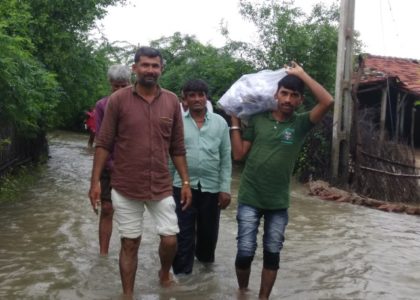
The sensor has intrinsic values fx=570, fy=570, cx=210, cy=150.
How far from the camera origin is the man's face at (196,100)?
4.95 meters

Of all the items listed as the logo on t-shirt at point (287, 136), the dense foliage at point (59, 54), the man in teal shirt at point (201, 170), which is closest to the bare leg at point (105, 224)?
the man in teal shirt at point (201, 170)

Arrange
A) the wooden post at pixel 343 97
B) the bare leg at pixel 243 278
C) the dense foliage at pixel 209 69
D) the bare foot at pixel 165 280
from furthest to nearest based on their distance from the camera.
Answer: the dense foliage at pixel 209 69, the wooden post at pixel 343 97, the bare foot at pixel 165 280, the bare leg at pixel 243 278

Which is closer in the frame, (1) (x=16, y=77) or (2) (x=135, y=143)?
(2) (x=135, y=143)

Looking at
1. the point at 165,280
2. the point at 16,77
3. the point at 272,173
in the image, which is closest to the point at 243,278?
the point at 165,280

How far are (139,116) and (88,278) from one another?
66.2 inches

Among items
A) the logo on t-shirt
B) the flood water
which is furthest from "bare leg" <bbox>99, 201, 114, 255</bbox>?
the logo on t-shirt

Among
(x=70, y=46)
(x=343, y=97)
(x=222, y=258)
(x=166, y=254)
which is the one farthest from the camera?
(x=70, y=46)

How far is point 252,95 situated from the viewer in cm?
433

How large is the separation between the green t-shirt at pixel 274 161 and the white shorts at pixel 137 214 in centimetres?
55

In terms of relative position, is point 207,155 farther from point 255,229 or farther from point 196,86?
point 255,229

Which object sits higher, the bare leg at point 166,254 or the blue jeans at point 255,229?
the blue jeans at point 255,229

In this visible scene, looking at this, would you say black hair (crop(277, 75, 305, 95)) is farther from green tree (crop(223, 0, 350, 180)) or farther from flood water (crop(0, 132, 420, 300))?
green tree (crop(223, 0, 350, 180))

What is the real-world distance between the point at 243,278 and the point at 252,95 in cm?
148

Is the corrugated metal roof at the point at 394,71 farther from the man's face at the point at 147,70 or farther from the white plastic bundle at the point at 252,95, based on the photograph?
the man's face at the point at 147,70
